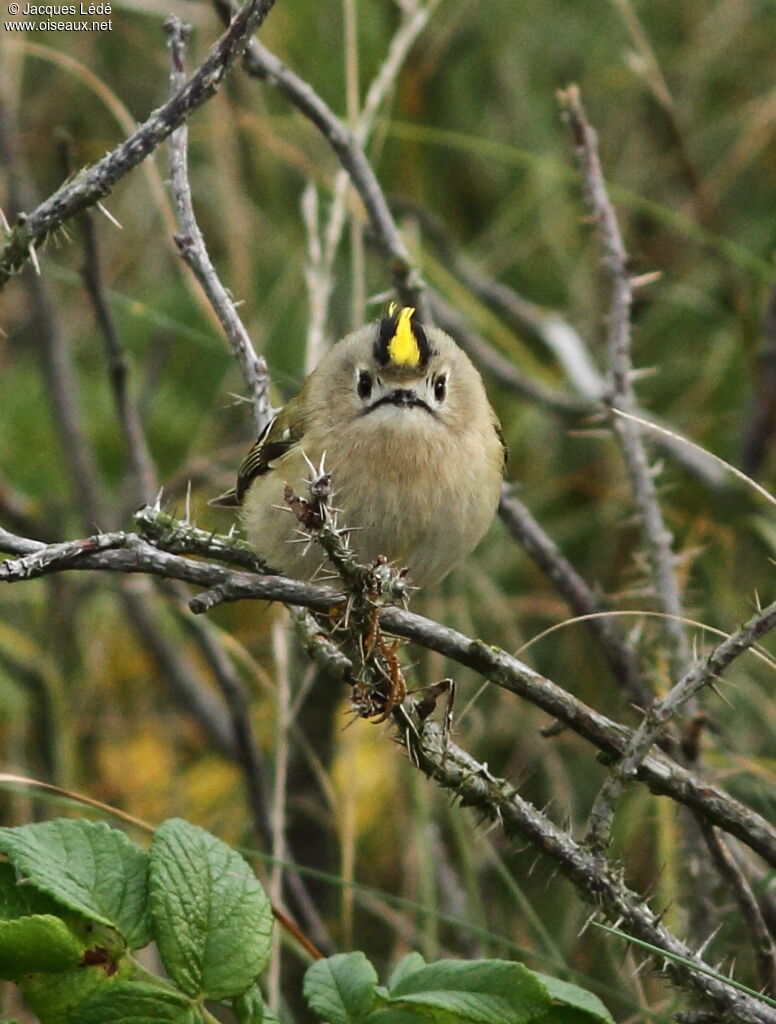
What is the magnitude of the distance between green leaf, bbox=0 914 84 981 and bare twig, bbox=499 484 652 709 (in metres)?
1.71

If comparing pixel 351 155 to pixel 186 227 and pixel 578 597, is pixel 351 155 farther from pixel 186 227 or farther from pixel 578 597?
pixel 578 597

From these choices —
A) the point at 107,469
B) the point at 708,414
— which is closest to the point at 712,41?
the point at 708,414

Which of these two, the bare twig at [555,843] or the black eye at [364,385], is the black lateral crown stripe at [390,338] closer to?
the black eye at [364,385]

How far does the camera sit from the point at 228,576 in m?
1.83

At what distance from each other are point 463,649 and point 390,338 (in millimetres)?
1179

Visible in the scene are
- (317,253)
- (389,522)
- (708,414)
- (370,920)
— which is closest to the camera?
(389,522)

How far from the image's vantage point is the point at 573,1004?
157 cm

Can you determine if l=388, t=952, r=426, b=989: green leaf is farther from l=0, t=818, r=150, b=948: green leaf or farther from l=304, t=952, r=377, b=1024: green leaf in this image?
l=0, t=818, r=150, b=948: green leaf

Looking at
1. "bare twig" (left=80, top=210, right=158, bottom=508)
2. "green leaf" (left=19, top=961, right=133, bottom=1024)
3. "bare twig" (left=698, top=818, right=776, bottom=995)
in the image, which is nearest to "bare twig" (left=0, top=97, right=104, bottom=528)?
"bare twig" (left=80, top=210, right=158, bottom=508)

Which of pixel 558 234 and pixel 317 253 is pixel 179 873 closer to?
pixel 317 253

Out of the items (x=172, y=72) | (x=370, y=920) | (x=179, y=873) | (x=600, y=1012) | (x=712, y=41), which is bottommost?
(x=600, y=1012)

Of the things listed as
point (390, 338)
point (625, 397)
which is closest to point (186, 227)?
point (390, 338)

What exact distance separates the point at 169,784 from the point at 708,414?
2161 mm

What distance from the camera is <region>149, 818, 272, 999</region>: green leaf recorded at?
1558 millimetres
